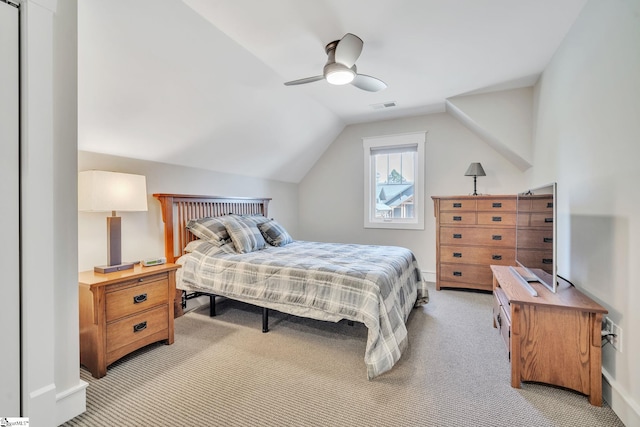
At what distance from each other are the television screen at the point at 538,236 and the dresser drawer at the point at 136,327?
9.28ft

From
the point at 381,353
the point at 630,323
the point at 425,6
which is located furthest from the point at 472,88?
the point at 381,353

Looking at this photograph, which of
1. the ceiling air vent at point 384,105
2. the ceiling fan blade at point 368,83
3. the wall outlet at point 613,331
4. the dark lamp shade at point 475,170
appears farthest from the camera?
the ceiling air vent at point 384,105

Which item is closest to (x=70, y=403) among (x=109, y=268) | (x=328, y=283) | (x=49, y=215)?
(x=109, y=268)

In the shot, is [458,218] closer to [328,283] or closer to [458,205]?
[458,205]

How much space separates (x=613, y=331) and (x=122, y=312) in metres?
3.10

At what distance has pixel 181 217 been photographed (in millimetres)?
3094

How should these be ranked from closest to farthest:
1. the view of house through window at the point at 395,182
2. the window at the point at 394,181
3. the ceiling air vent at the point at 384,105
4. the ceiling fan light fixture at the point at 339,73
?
1. the ceiling fan light fixture at the point at 339,73
2. the ceiling air vent at the point at 384,105
3. the window at the point at 394,181
4. the view of house through window at the point at 395,182

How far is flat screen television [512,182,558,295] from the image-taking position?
1.82 m

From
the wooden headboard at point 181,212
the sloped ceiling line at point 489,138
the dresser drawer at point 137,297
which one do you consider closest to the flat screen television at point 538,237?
the sloped ceiling line at point 489,138

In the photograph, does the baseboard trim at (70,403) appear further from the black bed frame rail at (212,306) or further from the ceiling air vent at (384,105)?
the ceiling air vent at (384,105)

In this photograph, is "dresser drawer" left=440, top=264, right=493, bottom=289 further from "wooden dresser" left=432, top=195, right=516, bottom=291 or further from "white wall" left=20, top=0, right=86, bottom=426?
"white wall" left=20, top=0, right=86, bottom=426

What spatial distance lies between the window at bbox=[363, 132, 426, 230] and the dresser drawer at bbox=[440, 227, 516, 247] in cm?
64

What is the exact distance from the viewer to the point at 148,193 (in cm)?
285

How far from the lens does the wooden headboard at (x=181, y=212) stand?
2922 mm
